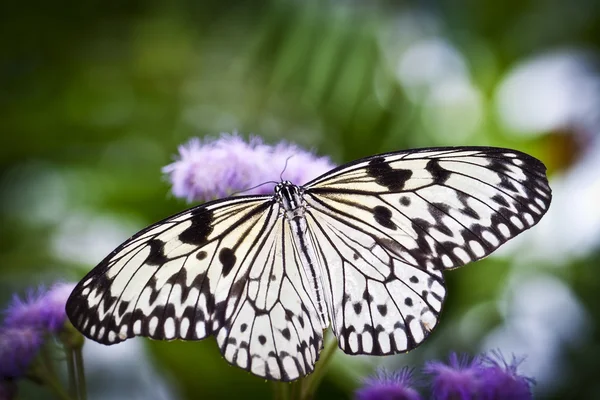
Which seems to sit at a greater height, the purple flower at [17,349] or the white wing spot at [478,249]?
the purple flower at [17,349]

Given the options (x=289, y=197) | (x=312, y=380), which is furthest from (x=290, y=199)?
(x=312, y=380)

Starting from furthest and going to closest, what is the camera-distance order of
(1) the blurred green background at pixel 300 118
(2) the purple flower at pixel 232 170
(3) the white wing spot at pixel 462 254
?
(1) the blurred green background at pixel 300 118 → (2) the purple flower at pixel 232 170 → (3) the white wing spot at pixel 462 254

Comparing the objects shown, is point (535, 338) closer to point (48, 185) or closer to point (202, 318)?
point (202, 318)

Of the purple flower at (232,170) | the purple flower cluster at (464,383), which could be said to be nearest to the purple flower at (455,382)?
the purple flower cluster at (464,383)

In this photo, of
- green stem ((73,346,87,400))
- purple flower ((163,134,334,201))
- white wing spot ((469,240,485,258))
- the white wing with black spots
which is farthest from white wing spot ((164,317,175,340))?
white wing spot ((469,240,485,258))

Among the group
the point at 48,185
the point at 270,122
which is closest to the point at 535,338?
the point at 270,122

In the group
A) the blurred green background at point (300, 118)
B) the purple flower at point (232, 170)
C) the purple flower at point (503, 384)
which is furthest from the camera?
the blurred green background at point (300, 118)

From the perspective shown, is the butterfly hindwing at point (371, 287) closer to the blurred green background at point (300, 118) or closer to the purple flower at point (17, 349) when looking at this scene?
the purple flower at point (17, 349)
